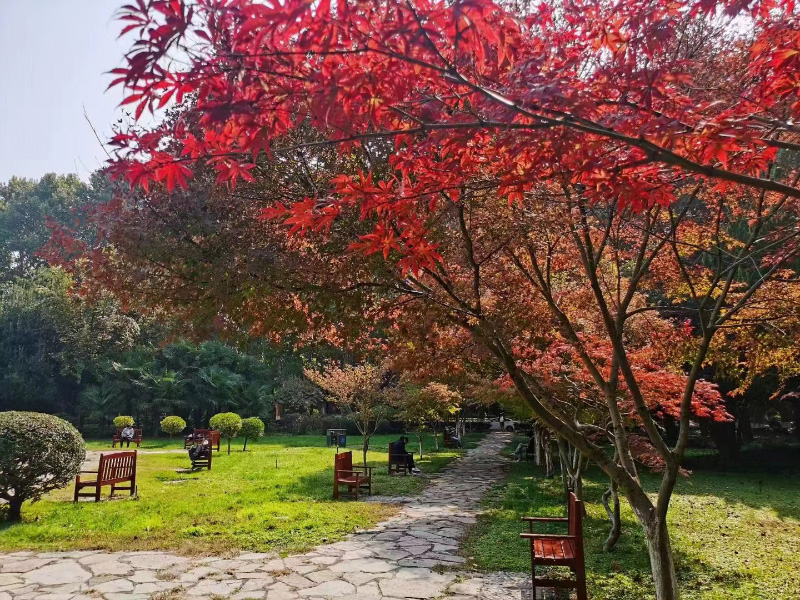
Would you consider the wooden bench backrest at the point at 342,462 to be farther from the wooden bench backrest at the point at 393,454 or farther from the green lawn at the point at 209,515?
the wooden bench backrest at the point at 393,454

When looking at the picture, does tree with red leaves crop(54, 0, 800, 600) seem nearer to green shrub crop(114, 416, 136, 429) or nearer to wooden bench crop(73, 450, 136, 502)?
wooden bench crop(73, 450, 136, 502)

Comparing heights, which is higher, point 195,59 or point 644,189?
point 195,59

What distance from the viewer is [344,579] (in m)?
5.70

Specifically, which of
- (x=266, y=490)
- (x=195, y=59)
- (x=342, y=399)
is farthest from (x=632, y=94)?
(x=342, y=399)

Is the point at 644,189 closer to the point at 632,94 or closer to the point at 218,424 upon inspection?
the point at 632,94

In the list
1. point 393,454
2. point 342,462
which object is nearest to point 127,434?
point 393,454

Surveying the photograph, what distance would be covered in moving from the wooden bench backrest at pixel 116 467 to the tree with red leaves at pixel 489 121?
315 inches

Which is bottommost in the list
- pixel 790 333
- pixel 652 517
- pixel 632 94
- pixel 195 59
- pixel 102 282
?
pixel 652 517

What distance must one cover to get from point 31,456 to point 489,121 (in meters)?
8.92

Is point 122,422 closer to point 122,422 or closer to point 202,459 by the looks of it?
point 122,422

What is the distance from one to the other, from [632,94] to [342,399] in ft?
52.1

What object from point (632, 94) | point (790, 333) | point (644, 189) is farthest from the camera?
point (790, 333)

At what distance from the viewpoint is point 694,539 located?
8.32 m

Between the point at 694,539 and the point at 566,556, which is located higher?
the point at 566,556
